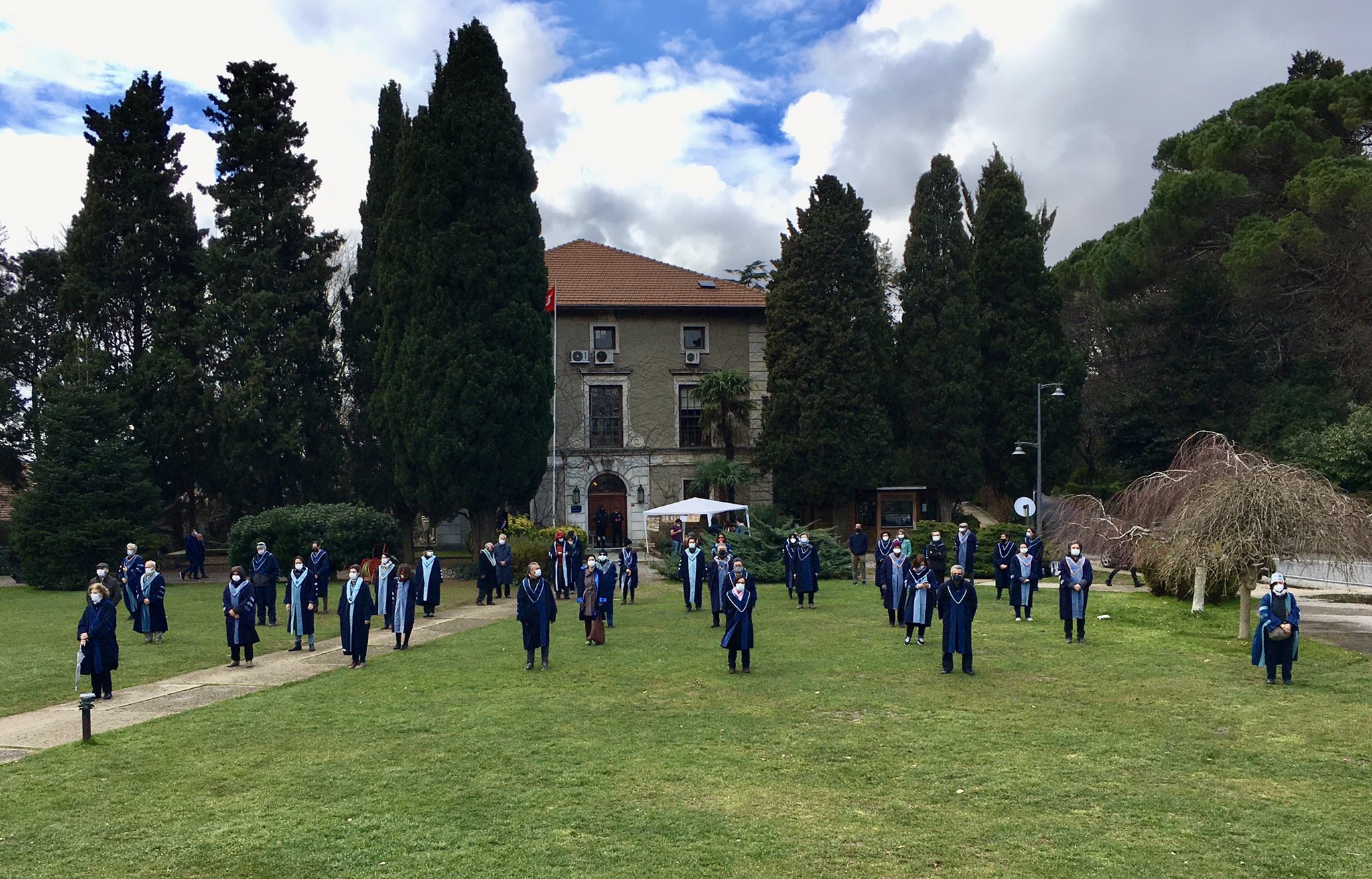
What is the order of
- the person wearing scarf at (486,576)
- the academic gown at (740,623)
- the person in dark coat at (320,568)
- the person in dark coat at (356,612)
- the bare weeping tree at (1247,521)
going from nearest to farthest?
the academic gown at (740,623) → the person in dark coat at (356,612) → the bare weeping tree at (1247,521) → the person in dark coat at (320,568) → the person wearing scarf at (486,576)

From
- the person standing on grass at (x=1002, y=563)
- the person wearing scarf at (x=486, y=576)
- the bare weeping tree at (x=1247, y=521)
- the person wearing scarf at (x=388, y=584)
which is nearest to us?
the bare weeping tree at (x=1247, y=521)

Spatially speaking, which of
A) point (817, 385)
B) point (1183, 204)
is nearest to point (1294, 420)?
point (1183, 204)

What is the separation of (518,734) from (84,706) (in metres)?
4.27

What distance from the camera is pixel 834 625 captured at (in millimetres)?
19578

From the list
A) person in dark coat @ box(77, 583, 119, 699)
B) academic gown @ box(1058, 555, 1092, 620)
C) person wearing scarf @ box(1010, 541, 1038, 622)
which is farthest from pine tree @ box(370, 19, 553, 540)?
academic gown @ box(1058, 555, 1092, 620)

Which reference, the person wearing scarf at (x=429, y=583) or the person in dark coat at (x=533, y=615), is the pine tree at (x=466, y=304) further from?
the person in dark coat at (x=533, y=615)

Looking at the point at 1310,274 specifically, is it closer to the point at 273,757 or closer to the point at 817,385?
the point at 817,385

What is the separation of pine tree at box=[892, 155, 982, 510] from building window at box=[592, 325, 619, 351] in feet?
37.8

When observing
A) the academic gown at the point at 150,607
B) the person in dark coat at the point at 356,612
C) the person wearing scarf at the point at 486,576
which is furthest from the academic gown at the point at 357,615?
the person wearing scarf at the point at 486,576

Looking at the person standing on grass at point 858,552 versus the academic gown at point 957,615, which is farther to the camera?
the person standing on grass at point 858,552

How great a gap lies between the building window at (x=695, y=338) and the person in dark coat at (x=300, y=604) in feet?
90.3

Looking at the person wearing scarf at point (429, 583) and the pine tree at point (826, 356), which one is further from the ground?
the pine tree at point (826, 356)

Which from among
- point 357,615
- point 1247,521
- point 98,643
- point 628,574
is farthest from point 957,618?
point 628,574

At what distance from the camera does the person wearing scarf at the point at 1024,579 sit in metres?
20.1
